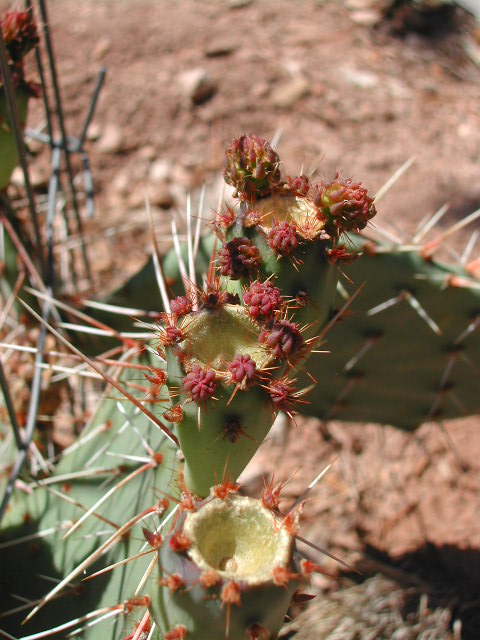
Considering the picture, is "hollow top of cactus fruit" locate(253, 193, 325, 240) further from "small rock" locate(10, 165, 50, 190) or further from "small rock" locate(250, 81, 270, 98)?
"small rock" locate(250, 81, 270, 98)

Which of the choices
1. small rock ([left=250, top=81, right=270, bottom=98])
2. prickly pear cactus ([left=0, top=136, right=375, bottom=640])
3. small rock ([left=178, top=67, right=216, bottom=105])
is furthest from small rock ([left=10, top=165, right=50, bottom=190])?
prickly pear cactus ([left=0, top=136, right=375, bottom=640])

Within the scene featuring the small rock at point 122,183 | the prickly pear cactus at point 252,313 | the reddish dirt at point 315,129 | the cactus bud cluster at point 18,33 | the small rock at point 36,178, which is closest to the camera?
the prickly pear cactus at point 252,313

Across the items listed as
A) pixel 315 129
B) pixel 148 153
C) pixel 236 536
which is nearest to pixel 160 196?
pixel 148 153

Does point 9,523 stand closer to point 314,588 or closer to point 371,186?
point 314,588

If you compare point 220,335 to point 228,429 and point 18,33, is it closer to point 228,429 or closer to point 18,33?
point 228,429

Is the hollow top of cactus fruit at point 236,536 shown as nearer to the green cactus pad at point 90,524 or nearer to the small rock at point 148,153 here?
the green cactus pad at point 90,524

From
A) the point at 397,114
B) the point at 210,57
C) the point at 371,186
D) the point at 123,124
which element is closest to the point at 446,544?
the point at 371,186

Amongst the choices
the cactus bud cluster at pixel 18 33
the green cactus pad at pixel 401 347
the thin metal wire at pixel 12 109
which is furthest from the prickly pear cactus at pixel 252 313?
the cactus bud cluster at pixel 18 33
